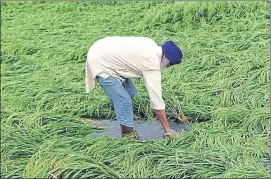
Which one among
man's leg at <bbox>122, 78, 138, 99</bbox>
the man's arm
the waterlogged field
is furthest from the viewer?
man's leg at <bbox>122, 78, 138, 99</bbox>

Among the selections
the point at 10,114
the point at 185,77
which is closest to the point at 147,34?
the point at 185,77

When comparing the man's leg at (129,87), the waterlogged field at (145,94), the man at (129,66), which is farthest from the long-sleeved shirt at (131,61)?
the waterlogged field at (145,94)

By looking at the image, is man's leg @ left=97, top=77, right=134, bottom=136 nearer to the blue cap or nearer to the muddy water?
the muddy water

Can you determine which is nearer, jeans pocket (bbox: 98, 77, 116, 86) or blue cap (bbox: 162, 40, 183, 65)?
blue cap (bbox: 162, 40, 183, 65)

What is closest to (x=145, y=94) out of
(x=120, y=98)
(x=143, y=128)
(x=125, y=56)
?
(x=143, y=128)

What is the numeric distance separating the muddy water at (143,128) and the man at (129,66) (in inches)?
11.3

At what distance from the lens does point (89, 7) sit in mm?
9281

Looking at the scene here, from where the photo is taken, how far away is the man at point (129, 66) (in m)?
4.08

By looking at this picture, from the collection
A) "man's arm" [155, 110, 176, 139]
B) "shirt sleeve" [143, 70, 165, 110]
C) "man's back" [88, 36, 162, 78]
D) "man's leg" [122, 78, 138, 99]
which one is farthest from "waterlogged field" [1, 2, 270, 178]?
"man's back" [88, 36, 162, 78]

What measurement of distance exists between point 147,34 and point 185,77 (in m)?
1.94

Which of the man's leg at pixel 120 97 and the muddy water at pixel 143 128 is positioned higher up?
the man's leg at pixel 120 97

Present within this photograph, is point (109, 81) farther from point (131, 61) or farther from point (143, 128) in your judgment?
point (143, 128)

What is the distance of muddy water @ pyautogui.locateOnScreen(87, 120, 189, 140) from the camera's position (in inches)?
183

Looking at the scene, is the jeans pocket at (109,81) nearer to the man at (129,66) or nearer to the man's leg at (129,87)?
the man at (129,66)
